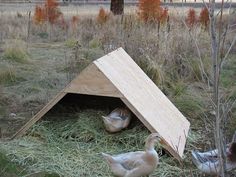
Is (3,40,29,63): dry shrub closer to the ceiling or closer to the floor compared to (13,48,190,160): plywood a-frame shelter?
closer to the floor

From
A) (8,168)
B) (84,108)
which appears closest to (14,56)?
(84,108)

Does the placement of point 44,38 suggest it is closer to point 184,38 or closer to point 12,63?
point 12,63

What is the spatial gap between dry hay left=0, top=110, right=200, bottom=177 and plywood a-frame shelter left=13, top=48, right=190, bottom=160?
0.49 ft

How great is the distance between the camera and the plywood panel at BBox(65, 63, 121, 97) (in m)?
4.11

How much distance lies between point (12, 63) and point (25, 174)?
4.16 m

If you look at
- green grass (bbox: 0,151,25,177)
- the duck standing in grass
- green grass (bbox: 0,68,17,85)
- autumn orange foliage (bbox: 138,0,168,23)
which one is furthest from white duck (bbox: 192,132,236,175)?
autumn orange foliage (bbox: 138,0,168,23)

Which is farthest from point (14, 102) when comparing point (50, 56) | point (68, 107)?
point (50, 56)

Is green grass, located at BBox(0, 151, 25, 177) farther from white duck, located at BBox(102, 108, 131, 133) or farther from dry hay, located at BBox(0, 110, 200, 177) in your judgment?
white duck, located at BBox(102, 108, 131, 133)

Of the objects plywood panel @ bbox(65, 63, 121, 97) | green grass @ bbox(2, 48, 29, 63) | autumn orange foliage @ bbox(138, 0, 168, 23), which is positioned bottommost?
green grass @ bbox(2, 48, 29, 63)

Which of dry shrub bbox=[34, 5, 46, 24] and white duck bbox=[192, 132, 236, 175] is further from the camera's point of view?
dry shrub bbox=[34, 5, 46, 24]

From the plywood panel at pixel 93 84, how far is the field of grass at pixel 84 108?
0.50 m

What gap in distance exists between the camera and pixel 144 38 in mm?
7273

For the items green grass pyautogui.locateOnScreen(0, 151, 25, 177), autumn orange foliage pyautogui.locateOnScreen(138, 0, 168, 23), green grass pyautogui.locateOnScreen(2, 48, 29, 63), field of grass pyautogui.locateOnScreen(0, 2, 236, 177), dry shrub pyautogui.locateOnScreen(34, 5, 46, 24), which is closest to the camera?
green grass pyautogui.locateOnScreen(0, 151, 25, 177)

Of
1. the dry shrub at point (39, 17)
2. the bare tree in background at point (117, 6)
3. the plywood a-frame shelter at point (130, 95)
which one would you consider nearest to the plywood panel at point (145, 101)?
the plywood a-frame shelter at point (130, 95)
